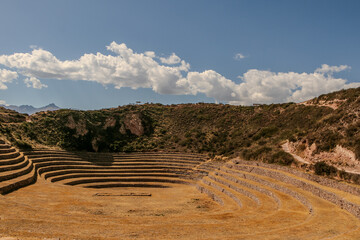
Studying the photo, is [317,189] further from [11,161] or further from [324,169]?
[11,161]

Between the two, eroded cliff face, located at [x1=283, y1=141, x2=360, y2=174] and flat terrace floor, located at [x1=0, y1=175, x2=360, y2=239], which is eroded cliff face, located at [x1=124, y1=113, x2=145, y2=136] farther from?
eroded cliff face, located at [x1=283, y1=141, x2=360, y2=174]

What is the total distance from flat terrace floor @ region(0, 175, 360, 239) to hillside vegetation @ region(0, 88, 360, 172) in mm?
13489

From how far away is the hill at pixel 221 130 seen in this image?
2727cm

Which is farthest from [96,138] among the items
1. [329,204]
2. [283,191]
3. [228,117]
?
[329,204]

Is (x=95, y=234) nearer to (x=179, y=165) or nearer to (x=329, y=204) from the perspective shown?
(x=329, y=204)

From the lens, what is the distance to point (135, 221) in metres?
13.7

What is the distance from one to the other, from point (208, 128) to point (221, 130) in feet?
11.5

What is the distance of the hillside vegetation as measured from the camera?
29934mm

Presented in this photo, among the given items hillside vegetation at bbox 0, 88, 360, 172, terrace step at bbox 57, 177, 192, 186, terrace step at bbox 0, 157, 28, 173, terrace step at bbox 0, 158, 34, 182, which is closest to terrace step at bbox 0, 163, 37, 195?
terrace step at bbox 0, 158, 34, 182

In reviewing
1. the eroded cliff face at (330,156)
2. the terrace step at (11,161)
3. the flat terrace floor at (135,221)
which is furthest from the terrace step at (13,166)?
the eroded cliff face at (330,156)

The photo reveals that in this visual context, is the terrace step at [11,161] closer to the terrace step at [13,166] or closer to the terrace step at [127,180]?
the terrace step at [13,166]

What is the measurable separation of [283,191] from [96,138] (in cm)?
3936

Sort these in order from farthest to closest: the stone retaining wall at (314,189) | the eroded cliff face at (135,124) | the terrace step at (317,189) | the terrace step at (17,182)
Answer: the eroded cliff face at (135,124) → the terrace step at (17,182) → the terrace step at (317,189) → the stone retaining wall at (314,189)

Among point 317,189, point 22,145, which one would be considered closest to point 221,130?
point 317,189
